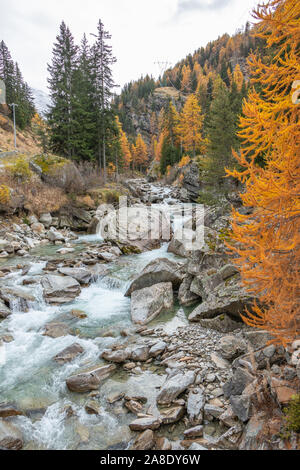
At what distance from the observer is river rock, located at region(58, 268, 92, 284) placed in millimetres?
12171

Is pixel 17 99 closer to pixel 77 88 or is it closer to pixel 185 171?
pixel 77 88

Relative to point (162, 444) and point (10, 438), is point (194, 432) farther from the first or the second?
point (10, 438)

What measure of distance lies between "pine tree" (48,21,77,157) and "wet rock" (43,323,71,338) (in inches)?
967

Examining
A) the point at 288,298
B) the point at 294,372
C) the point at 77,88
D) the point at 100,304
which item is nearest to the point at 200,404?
the point at 294,372

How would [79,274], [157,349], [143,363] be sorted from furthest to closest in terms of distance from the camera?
[79,274]
[157,349]
[143,363]

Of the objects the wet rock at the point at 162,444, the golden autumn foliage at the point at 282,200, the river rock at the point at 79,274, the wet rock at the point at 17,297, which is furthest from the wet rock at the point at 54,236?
the golden autumn foliage at the point at 282,200

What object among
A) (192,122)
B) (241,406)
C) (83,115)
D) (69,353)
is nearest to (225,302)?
(241,406)

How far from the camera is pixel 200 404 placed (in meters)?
4.99

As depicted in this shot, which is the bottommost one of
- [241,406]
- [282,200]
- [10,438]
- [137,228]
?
[10,438]

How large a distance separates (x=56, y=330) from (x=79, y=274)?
4241 millimetres

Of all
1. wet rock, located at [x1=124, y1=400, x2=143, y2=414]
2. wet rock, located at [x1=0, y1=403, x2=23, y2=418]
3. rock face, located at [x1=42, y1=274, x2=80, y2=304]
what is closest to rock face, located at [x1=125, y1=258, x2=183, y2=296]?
rock face, located at [x1=42, y1=274, x2=80, y2=304]

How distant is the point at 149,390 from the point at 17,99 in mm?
62817

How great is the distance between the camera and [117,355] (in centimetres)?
686

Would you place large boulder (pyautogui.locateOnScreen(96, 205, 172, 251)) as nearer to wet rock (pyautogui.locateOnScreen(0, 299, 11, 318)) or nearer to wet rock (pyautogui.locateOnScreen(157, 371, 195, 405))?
wet rock (pyautogui.locateOnScreen(0, 299, 11, 318))
